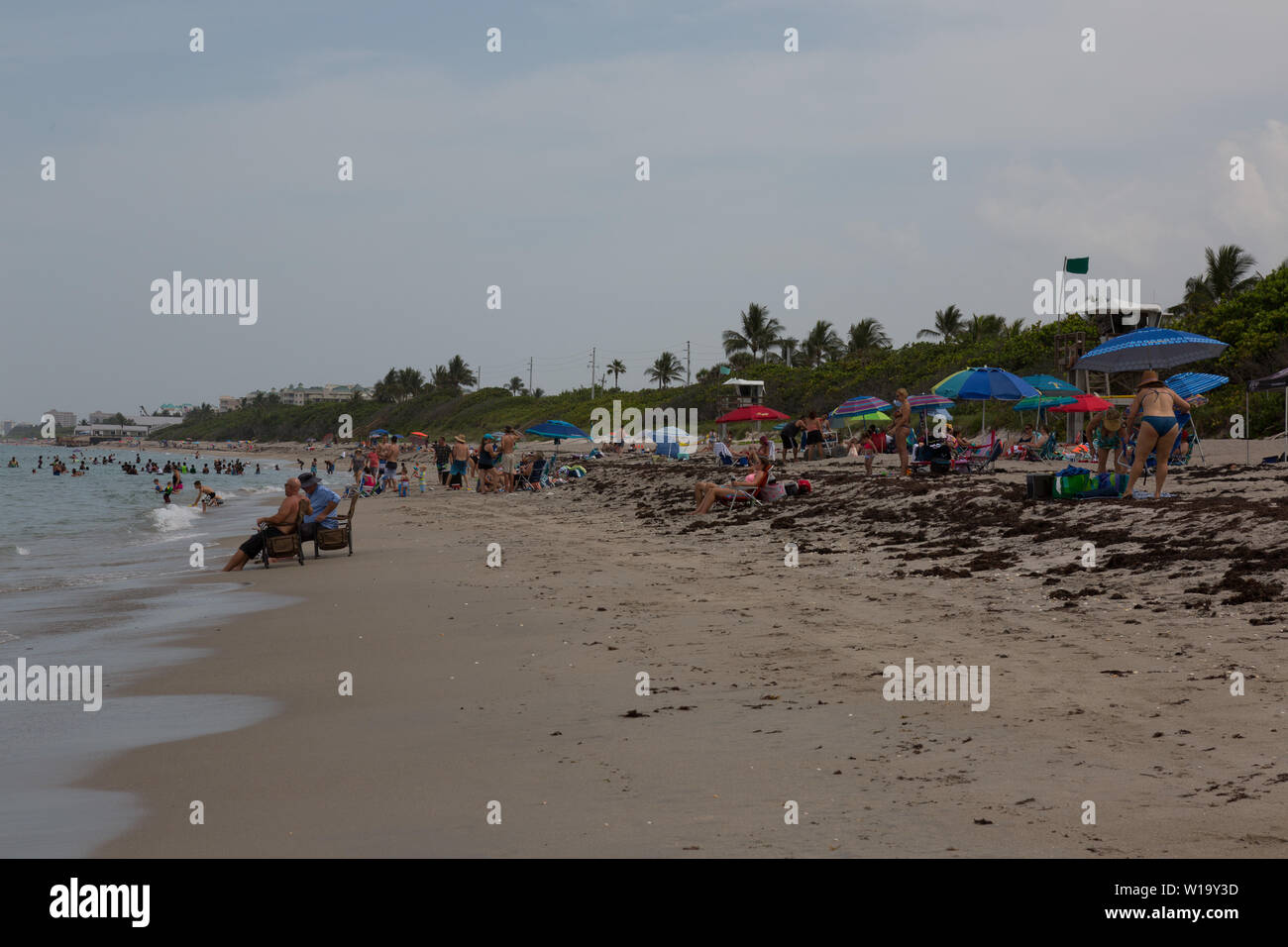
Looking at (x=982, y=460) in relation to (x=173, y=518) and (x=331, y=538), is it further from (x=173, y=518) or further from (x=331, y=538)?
(x=173, y=518)

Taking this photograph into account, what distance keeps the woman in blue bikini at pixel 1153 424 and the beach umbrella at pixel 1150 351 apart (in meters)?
2.17

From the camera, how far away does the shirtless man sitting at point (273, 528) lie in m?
14.2

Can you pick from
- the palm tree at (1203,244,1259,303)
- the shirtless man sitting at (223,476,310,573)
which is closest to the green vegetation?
the palm tree at (1203,244,1259,303)

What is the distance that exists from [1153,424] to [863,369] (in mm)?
52839

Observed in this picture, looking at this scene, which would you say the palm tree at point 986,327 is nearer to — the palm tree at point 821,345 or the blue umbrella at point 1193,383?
the palm tree at point 821,345

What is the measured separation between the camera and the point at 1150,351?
1471 centimetres

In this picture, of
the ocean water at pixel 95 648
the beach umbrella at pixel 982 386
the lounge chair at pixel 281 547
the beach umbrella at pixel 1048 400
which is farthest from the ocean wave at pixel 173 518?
the beach umbrella at pixel 1048 400

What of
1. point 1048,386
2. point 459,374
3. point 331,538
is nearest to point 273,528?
point 331,538

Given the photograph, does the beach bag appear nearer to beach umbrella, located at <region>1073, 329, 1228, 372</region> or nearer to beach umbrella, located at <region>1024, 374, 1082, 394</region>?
beach umbrella, located at <region>1073, 329, 1228, 372</region>

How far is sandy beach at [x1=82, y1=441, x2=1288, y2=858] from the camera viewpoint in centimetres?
390
